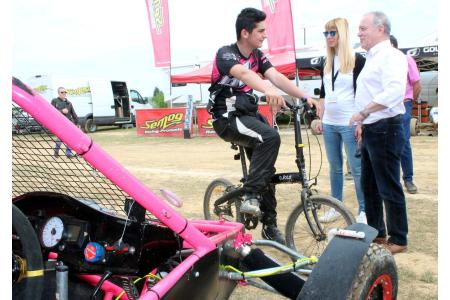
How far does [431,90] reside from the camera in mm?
20219

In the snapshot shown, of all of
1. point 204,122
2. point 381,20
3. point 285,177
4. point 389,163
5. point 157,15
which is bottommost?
point 204,122

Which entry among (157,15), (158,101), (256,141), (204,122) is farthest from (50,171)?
(158,101)

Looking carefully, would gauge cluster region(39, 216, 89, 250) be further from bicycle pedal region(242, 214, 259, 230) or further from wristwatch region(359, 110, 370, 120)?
wristwatch region(359, 110, 370, 120)

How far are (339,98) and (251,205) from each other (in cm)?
170

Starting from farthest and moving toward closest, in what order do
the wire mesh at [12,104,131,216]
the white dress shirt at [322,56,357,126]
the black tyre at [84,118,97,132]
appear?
1. the black tyre at [84,118,97,132]
2. the white dress shirt at [322,56,357,126]
3. the wire mesh at [12,104,131,216]

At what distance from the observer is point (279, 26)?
14.5 m

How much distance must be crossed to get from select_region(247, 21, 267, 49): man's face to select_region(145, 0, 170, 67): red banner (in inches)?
585

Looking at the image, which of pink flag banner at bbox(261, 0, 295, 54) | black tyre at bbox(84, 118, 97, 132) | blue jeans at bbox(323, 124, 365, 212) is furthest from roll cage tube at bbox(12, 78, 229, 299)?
black tyre at bbox(84, 118, 97, 132)

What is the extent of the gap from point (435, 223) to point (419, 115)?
471 inches

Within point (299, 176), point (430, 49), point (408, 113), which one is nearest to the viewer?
point (299, 176)

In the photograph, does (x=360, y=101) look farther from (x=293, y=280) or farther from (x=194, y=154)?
(x=194, y=154)

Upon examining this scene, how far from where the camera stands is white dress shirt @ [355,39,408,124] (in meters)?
3.69

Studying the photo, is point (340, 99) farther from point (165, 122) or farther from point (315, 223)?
point (165, 122)

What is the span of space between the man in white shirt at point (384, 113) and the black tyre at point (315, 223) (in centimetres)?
42
